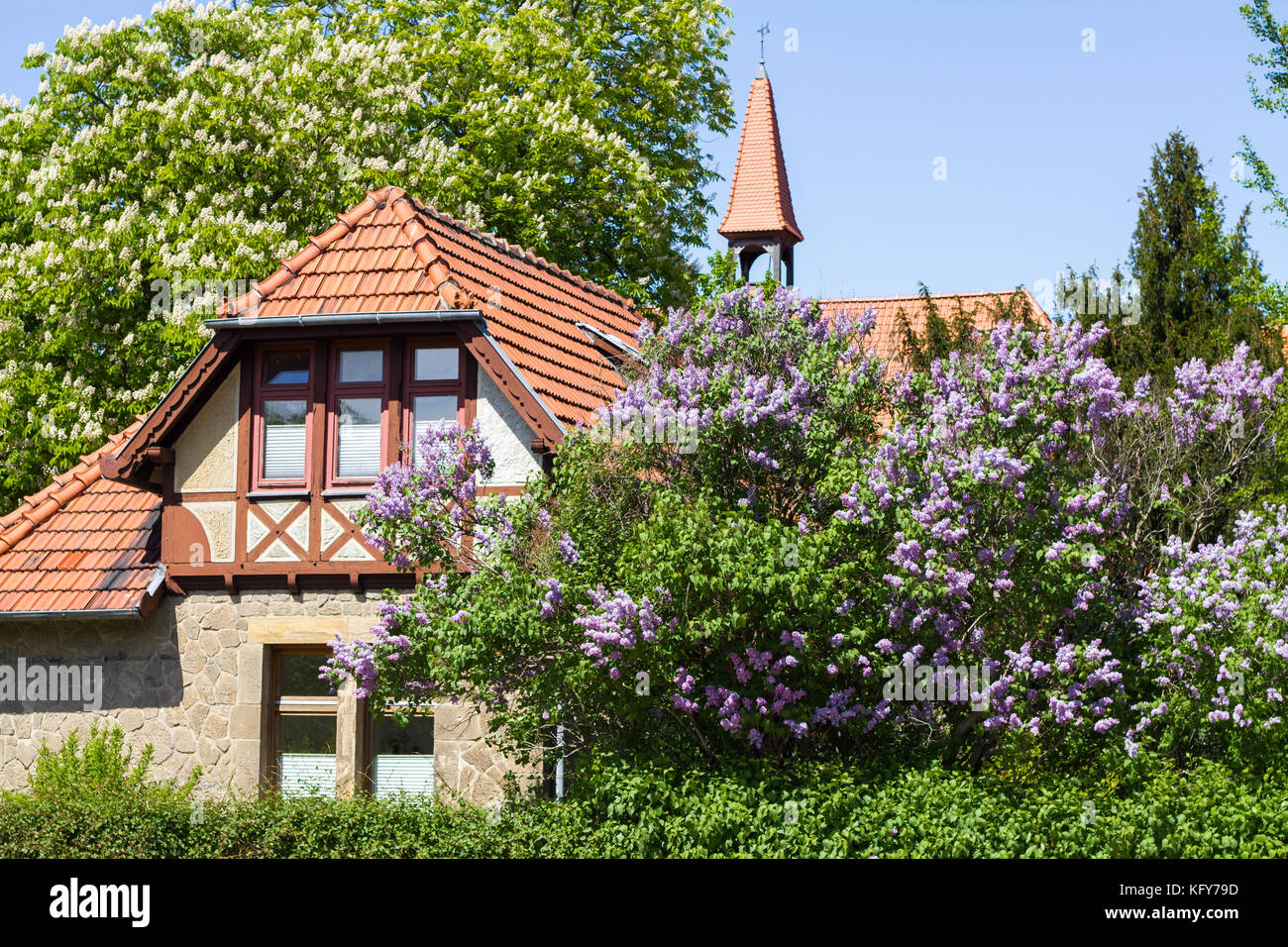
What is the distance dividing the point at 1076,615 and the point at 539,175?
1446 centimetres

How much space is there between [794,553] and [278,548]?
22.2 feet

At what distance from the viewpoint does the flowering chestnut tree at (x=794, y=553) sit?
11.0 metres

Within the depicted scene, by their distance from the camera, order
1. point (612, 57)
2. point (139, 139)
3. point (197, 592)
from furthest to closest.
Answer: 1. point (612, 57)
2. point (139, 139)
3. point (197, 592)

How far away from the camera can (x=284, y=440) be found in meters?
15.8

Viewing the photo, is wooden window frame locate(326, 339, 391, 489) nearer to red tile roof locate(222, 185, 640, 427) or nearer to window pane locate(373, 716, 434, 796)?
red tile roof locate(222, 185, 640, 427)

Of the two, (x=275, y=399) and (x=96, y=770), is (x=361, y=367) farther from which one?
(x=96, y=770)

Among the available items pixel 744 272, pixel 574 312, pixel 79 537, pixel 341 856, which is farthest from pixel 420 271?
pixel 744 272

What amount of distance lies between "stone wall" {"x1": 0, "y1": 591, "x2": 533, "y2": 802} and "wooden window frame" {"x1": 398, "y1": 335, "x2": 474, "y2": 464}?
1936 millimetres

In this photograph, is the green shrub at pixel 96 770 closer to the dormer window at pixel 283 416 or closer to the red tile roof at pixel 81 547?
the red tile roof at pixel 81 547

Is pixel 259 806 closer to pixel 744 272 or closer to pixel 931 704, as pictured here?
pixel 931 704

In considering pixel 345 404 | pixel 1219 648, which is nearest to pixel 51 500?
pixel 345 404

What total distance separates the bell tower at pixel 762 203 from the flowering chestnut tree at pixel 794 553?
1976cm

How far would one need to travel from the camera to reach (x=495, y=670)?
1155cm

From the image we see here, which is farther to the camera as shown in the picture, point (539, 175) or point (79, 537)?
point (539, 175)
